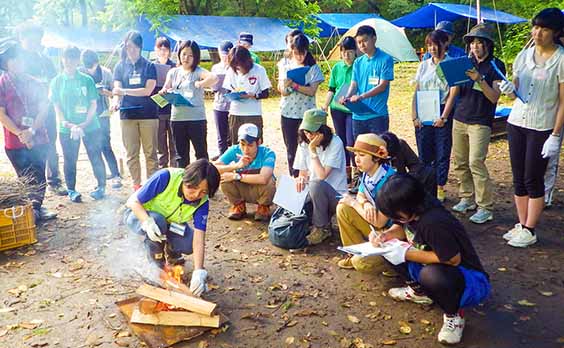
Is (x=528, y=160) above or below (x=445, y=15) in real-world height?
below

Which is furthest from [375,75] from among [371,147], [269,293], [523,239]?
[269,293]

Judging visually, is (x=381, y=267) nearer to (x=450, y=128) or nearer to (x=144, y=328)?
(x=144, y=328)

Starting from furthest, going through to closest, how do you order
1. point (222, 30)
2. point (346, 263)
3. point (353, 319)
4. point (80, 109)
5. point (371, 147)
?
1. point (222, 30)
2. point (80, 109)
3. point (346, 263)
4. point (371, 147)
5. point (353, 319)

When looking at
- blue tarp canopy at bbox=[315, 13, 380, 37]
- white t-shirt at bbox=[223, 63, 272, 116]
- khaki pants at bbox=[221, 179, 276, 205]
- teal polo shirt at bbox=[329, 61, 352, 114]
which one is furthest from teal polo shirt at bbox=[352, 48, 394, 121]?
blue tarp canopy at bbox=[315, 13, 380, 37]

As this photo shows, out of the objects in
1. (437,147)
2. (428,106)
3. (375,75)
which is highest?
(375,75)

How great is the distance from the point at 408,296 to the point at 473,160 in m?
1.78

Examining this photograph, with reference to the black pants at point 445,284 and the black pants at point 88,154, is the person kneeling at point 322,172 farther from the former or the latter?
the black pants at point 88,154

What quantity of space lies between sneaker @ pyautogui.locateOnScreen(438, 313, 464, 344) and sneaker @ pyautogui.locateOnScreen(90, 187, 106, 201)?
4050 millimetres

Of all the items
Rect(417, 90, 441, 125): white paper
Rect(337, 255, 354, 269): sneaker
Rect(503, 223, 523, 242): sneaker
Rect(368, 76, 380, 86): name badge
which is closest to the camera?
Rect(337, 255, 354, 269): sneaker

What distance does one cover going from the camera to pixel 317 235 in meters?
4.14

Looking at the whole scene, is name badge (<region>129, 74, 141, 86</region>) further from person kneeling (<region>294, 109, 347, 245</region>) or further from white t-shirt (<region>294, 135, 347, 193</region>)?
white t-shirt (<region>294, 135, 347, 193</region>)

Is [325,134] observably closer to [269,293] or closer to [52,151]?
[269,293]

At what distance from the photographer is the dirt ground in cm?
282

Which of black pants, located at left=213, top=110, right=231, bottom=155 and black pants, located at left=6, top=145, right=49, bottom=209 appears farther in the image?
black pants, located at left=213, top=110, right=231, bottom=155
